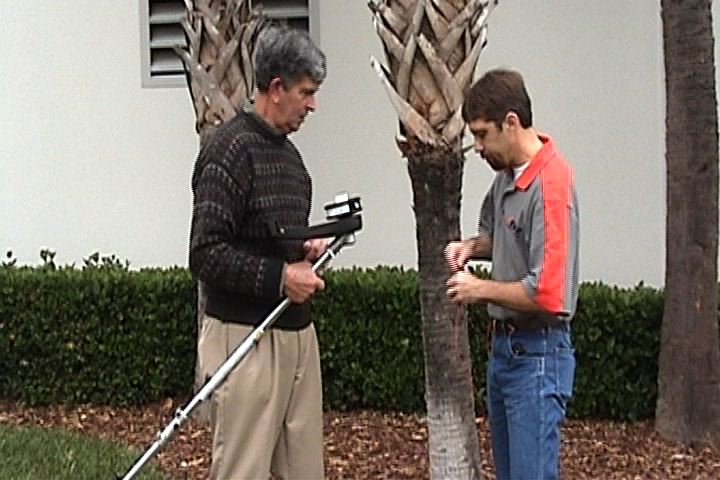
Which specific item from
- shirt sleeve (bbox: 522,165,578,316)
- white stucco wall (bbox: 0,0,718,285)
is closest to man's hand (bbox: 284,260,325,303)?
shirt sleeve (bbox: 522,165,578,316)

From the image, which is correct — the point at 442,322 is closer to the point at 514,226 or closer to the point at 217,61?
the point at 514,226

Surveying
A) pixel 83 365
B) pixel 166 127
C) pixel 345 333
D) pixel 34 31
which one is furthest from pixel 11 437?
pixel 34 31

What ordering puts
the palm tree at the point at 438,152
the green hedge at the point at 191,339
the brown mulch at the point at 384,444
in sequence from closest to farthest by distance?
the palm tree at the point at 438,152 < the brown mulch at the point at 384,444 < the green hedge at the point at 191,339

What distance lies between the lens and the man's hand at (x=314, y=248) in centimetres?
424

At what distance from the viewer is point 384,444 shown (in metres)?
6.50

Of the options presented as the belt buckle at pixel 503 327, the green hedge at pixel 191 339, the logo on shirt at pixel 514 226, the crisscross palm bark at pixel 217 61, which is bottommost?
the green hedge at pixel 191 339

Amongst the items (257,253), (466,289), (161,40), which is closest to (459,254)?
(466,289)

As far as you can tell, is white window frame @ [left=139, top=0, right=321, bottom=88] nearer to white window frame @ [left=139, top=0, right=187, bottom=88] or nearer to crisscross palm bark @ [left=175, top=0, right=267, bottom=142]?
white window frame @ [left=139, top=0, right=187, bottom=88]

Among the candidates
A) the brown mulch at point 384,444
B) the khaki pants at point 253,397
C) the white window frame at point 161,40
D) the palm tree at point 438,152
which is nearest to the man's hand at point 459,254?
the khaki pants at point 253,397

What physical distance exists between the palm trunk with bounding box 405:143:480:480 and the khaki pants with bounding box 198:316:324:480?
3.39ft

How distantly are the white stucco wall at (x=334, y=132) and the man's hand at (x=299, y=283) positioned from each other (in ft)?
13.5

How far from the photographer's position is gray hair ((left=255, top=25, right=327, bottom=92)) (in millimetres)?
3910

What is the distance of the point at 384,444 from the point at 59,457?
177cm

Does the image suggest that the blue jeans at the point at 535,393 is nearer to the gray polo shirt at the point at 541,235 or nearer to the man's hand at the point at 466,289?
the gray polo shirt at the point at 541,235
